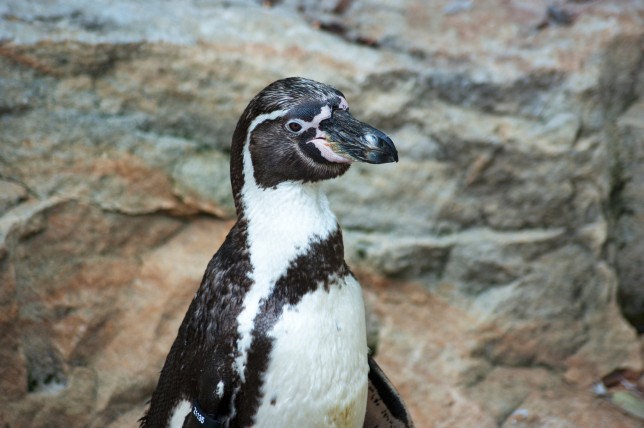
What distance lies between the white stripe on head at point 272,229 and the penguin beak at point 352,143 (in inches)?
2.1

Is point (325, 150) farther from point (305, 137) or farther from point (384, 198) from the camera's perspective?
point (384, 198)

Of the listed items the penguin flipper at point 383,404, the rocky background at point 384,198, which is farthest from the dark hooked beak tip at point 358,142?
the rocky background at point 384,198

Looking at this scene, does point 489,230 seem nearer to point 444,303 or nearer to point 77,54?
point 444,303

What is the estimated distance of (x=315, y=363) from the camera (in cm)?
236

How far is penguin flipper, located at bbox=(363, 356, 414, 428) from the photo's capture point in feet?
8.99

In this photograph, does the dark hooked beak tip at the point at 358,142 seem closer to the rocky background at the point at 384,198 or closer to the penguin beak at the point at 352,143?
the penguin beak at the point at 352,143

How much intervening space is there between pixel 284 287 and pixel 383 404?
67cm

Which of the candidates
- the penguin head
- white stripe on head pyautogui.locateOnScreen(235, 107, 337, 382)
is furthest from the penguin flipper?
the penguin head

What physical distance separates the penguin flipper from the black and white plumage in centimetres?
29

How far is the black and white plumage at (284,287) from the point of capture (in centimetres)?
233

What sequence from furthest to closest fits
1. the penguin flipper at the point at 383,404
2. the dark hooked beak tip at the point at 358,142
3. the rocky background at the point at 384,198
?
the rocky background at the point at 384,198 → the penguin flipper at the point at 383,404 → the dark hooked beak tip at the point at 358,142

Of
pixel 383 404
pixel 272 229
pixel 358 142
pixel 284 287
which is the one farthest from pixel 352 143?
pixel 383 404

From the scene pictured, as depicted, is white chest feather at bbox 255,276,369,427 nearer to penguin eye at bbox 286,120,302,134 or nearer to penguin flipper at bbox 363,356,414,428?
penguin flipper at bbox 363,356,414,428

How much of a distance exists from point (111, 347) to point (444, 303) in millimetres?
1406
